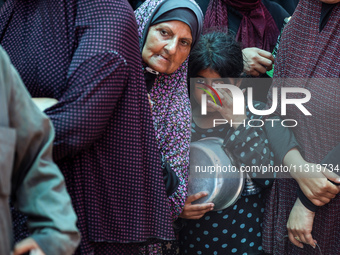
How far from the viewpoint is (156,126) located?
77.5 inches

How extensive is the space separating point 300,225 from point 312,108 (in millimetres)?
510

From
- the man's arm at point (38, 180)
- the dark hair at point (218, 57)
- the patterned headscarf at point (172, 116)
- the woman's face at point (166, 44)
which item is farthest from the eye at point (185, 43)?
the man's arm at point (38, 180)

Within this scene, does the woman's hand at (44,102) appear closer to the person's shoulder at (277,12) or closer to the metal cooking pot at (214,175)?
the metal cooking pot at (214,175)

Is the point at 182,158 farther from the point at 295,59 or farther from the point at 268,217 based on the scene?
the point at 295,59

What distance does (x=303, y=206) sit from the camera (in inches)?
82.0

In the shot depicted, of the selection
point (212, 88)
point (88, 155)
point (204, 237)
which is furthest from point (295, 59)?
point (88, 155)

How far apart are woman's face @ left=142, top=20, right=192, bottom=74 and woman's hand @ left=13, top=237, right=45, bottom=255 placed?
3.41 feet

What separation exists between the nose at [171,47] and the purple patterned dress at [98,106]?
0.36 meters

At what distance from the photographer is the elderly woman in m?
1.91

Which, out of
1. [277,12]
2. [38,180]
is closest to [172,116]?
[38,180]

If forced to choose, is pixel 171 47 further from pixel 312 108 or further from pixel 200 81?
pixel 312 108

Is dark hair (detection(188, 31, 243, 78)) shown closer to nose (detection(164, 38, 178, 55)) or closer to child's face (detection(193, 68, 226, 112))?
child's face (detection(193, 68, 226, 112))

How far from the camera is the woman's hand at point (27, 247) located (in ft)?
3.41

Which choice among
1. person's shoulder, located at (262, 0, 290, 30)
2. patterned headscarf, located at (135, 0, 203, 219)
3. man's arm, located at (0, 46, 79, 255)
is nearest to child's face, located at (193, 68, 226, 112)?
patterned headscarf, located at (135, 0, 203, 219)
